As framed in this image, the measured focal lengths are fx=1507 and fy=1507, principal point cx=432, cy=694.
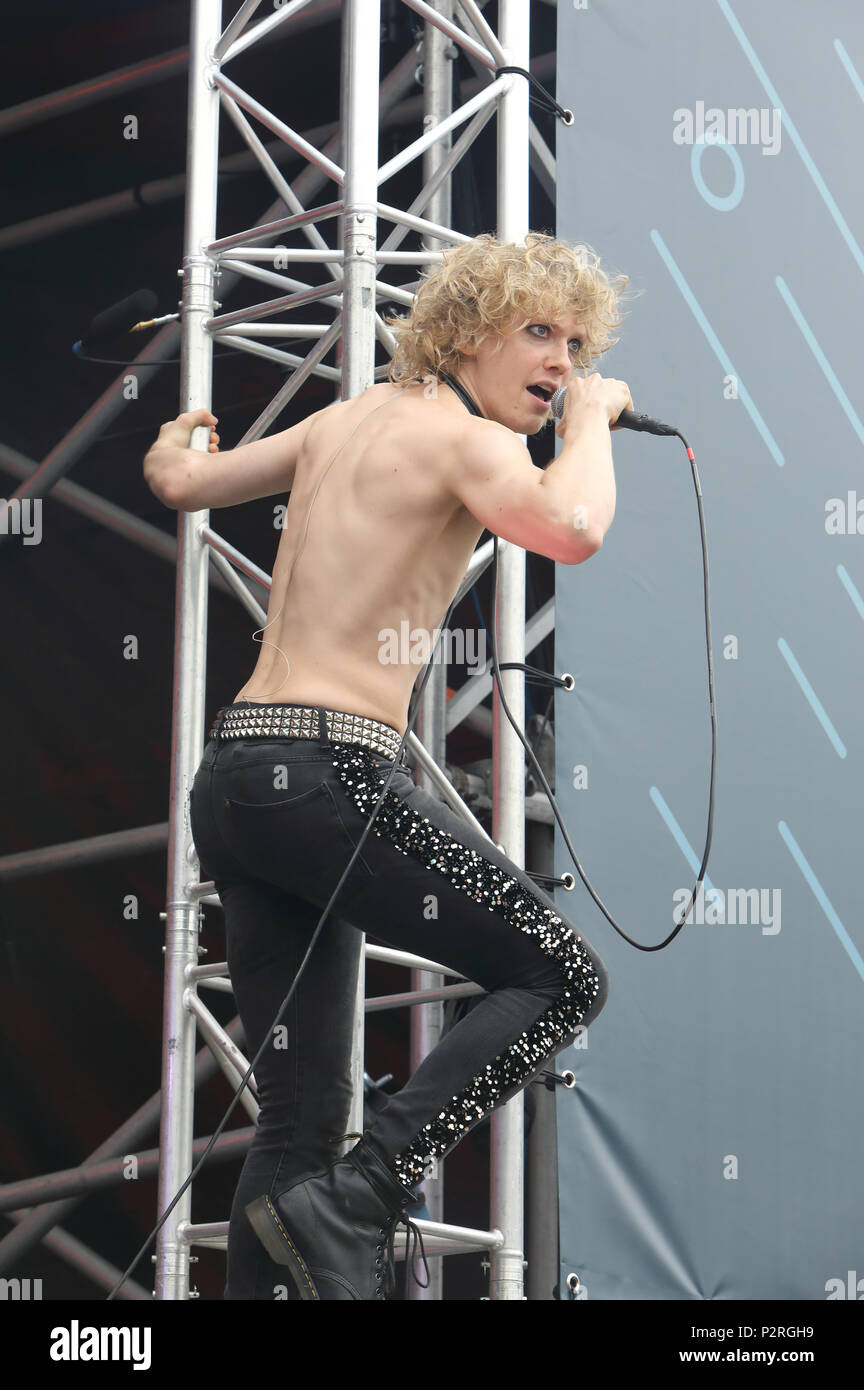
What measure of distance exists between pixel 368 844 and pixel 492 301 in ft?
2.97

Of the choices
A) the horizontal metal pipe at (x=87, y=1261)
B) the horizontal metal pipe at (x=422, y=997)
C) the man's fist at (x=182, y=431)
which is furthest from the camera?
the horizontal metal pipe at (x=87, y=1261)

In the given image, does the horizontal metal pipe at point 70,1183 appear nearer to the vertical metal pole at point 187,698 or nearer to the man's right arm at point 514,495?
the vertical metal pole at point 187,698

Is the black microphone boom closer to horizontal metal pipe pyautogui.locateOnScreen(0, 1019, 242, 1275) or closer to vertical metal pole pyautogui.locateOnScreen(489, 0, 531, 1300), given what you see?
vertical metal pole pyautogui.locateOnScreen(489, 0, 531, 1300)

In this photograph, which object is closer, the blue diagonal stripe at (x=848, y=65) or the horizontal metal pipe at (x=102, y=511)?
the blue diagonal stripe at (x=848, y=65)

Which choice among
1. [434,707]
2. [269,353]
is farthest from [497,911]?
[269,353]

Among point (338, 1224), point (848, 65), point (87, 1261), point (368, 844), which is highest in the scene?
point (848, 65)

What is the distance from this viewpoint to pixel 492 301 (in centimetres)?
241

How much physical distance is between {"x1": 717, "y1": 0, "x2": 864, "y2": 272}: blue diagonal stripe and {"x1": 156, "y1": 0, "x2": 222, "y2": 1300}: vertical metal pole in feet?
4.62

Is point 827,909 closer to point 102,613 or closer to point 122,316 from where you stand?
point 122,316

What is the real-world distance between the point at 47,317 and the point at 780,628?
8.78 ft

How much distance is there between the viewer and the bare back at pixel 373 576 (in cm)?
221

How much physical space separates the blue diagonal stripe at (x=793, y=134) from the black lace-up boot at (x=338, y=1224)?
2.92m

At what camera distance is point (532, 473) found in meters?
2.11

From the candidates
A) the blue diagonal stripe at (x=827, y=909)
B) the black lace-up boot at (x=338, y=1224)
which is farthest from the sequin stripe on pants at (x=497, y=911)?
the blue diagonal stripe at (x=827, y=909)
